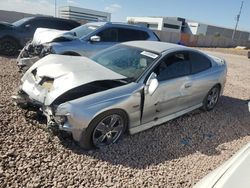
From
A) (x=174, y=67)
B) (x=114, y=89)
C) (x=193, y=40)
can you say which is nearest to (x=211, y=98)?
(x=174, y=67)

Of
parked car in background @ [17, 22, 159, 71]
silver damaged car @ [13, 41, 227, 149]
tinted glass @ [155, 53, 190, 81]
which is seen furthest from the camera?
parked car in background @ [17, 22, 159, 71]

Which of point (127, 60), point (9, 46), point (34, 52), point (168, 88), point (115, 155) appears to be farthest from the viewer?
point (9, 46)

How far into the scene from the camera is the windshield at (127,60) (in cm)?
424

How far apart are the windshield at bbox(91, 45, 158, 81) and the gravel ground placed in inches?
41.6

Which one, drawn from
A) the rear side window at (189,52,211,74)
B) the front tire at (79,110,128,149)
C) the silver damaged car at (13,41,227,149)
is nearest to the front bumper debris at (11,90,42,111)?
the silver damaged car at (13,41,227,149)

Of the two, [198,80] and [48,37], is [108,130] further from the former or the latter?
[48,37]

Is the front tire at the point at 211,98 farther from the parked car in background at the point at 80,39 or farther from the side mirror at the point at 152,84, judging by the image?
the parked car in background at the point at 80,39

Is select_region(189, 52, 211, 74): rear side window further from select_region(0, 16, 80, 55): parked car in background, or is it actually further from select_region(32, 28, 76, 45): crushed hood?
select_region(0, 16, 80, 55): parked car in background

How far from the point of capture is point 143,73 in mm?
4113

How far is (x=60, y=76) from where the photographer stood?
3.87m

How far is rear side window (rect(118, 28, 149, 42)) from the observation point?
8594 mm

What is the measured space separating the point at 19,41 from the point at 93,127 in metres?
7.75

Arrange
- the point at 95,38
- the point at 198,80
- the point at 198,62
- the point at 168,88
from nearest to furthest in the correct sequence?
the point at 168,88
the point at 198,80
the point at 198,62
the point at 95,38

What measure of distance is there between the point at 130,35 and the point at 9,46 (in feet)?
15.3
